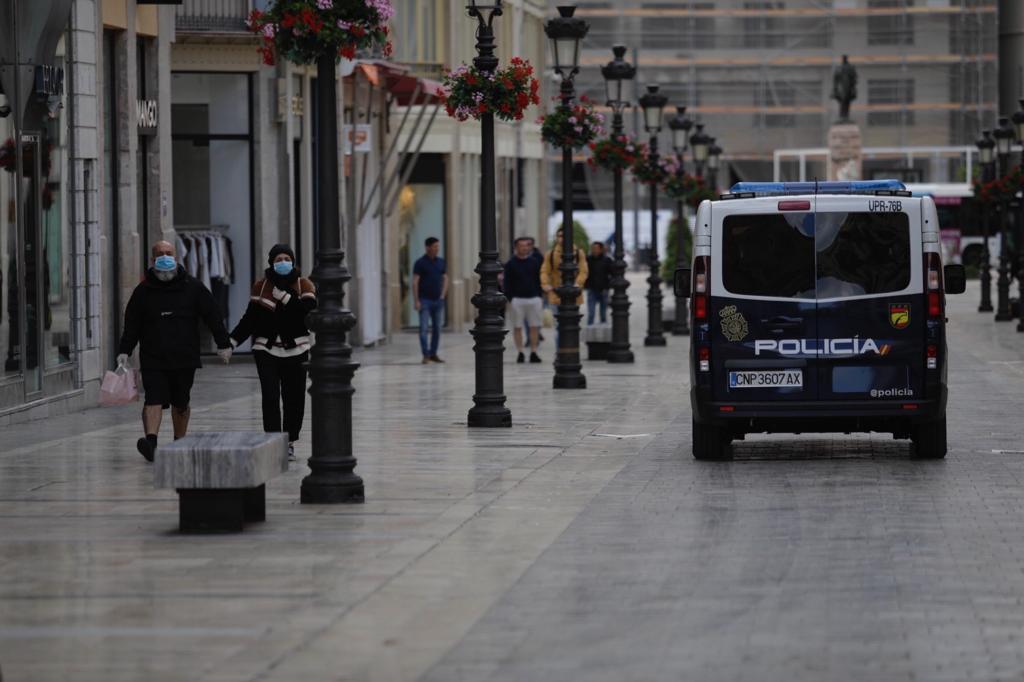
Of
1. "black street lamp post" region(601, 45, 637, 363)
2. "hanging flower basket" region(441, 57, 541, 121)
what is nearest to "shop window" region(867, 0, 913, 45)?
"black street lamp post" region(601, 45, 637, 363)

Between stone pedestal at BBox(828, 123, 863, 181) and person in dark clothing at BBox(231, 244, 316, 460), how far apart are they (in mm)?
65186

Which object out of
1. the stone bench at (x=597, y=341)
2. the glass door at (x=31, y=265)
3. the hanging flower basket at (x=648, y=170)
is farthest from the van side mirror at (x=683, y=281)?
the hanging flower basket at (x=648, y=170)

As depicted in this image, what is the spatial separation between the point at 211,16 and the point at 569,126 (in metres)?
5.81

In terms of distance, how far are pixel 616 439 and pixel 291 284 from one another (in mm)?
3669

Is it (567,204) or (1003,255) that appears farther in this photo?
(1003,255)

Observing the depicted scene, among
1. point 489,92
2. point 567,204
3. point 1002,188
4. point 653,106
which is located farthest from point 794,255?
point 1002,188

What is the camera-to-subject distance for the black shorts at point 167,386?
16.8 m

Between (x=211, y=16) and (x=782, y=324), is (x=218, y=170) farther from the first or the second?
(x=782, y=324)

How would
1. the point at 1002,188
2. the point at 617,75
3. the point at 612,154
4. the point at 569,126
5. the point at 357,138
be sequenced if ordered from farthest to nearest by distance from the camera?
the point at 1002,188, the point at 357,138, the point at 612,154, the point at 617,75, the point at 569,126

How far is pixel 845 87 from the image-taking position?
79.6 m

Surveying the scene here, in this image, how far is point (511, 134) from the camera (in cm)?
5447

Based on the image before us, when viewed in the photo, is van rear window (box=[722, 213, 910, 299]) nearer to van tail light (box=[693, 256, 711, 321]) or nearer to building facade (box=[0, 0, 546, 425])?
van tail light (box=[693, 256, 711, 321])

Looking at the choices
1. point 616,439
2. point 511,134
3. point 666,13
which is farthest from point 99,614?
point 666,13

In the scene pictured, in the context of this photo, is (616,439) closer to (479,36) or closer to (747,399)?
(747,399)
